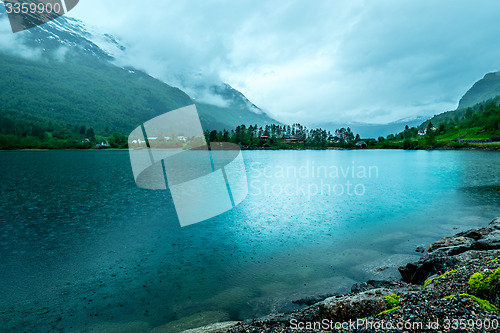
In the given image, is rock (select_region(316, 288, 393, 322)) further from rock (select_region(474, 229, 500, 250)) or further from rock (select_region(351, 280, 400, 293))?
rock (select_region(474, 229, 500, 250))

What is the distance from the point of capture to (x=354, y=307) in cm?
946

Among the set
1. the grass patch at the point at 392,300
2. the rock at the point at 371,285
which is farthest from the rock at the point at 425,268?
the grass patch at the point at 392,300

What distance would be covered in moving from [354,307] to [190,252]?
540 inches

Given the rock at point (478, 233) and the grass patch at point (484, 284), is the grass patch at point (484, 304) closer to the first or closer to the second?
the grass patch at point (484, 284)

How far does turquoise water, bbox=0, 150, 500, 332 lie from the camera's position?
13.0 metres

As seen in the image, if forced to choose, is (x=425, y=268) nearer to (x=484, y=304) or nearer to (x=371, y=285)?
(x=371, y=285)

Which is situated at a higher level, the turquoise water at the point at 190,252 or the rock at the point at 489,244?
the rock at the point at 489,244

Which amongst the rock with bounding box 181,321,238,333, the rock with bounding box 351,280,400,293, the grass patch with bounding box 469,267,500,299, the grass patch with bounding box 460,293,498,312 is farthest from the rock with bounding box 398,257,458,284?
the rock with bounding box 181,321,238,333

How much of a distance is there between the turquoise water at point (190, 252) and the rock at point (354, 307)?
137 inches

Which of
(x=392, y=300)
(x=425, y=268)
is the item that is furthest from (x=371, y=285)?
(x=392, y=300)

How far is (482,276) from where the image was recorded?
8641 millimetres

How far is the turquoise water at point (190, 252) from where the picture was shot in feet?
42.7

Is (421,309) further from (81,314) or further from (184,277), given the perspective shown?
(81,314)

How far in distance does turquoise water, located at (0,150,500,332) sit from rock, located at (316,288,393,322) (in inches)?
137
